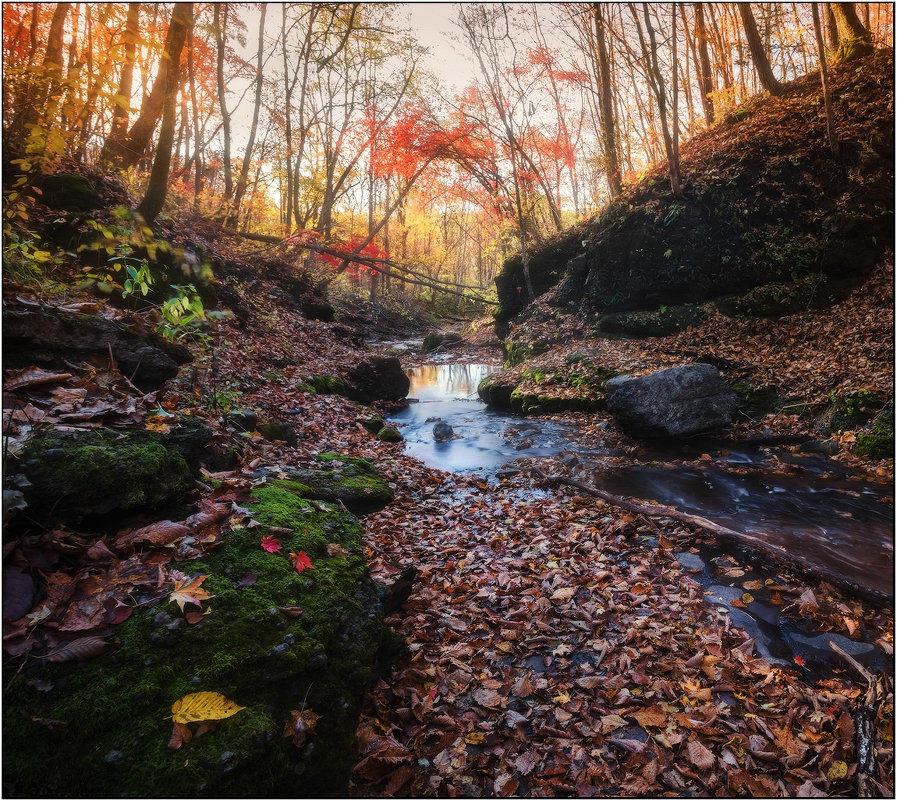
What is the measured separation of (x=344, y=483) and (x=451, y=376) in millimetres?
13996

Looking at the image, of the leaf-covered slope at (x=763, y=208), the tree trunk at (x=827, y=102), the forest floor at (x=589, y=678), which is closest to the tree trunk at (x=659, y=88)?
the leaf-covered slope at (x=763, y=208)

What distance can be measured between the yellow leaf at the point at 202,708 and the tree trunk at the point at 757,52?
1832cm

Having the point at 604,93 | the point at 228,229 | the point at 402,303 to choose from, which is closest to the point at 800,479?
the point at 604,93

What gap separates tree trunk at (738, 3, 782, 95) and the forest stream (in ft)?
40.5

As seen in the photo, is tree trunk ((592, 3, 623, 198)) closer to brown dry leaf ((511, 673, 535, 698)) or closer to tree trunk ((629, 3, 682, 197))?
tree trunk ((629, 3, 682, 197))

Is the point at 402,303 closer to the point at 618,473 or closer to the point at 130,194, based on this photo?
the point at 130,194

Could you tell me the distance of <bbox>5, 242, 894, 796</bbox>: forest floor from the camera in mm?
2674

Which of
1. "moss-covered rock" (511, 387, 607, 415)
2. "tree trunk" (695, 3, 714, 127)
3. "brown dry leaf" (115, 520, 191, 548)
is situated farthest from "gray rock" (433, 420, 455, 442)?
"tree trunk" (695, 3, 714, 127)

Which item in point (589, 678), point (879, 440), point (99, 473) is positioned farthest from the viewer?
point (879, 440)

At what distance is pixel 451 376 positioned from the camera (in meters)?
19.8

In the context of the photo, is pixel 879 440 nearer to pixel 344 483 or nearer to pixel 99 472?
pixel 344 483

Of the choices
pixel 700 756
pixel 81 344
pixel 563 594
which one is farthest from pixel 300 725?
pixel 81 344

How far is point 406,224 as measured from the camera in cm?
4056

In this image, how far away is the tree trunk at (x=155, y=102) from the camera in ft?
24.9
